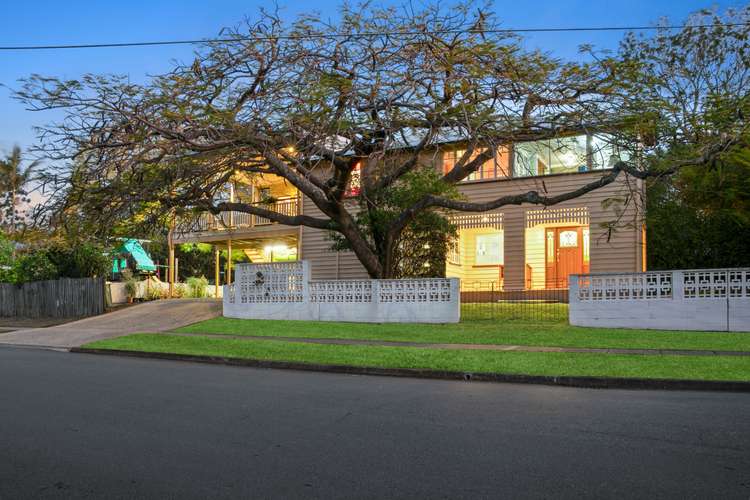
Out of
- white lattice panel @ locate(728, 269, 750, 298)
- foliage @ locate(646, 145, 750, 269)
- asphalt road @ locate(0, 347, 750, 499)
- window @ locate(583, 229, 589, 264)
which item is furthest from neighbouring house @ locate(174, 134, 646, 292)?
asphalt road @ locate(0, 347, 750, 499)

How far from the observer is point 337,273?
3003 cm

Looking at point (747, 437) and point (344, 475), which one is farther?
point (747, 437)

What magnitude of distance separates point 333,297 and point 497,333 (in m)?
5.94

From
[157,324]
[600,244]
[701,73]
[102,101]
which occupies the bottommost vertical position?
[157,324]

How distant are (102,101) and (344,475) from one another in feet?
45.0

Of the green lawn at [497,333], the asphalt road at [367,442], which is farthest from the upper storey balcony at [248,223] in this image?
the asphalt road at [367,442]

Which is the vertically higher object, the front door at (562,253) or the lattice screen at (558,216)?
the lattice screen at (558,216)

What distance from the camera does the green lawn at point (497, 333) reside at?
1453cm

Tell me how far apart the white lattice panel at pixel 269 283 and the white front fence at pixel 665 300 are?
8348 millimetres

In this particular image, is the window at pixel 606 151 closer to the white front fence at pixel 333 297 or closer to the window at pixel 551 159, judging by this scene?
the window at pixel 551 159

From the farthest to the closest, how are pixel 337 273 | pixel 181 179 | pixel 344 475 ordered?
1. pixel 337 273
2. pixel 181 179
3. pixel 344 475

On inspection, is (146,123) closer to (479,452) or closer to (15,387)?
(15,387)

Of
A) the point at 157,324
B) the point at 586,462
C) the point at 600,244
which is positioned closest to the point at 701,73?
the point at 600,244

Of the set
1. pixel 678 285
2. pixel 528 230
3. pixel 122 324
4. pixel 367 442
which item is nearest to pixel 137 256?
pixel 122 324
